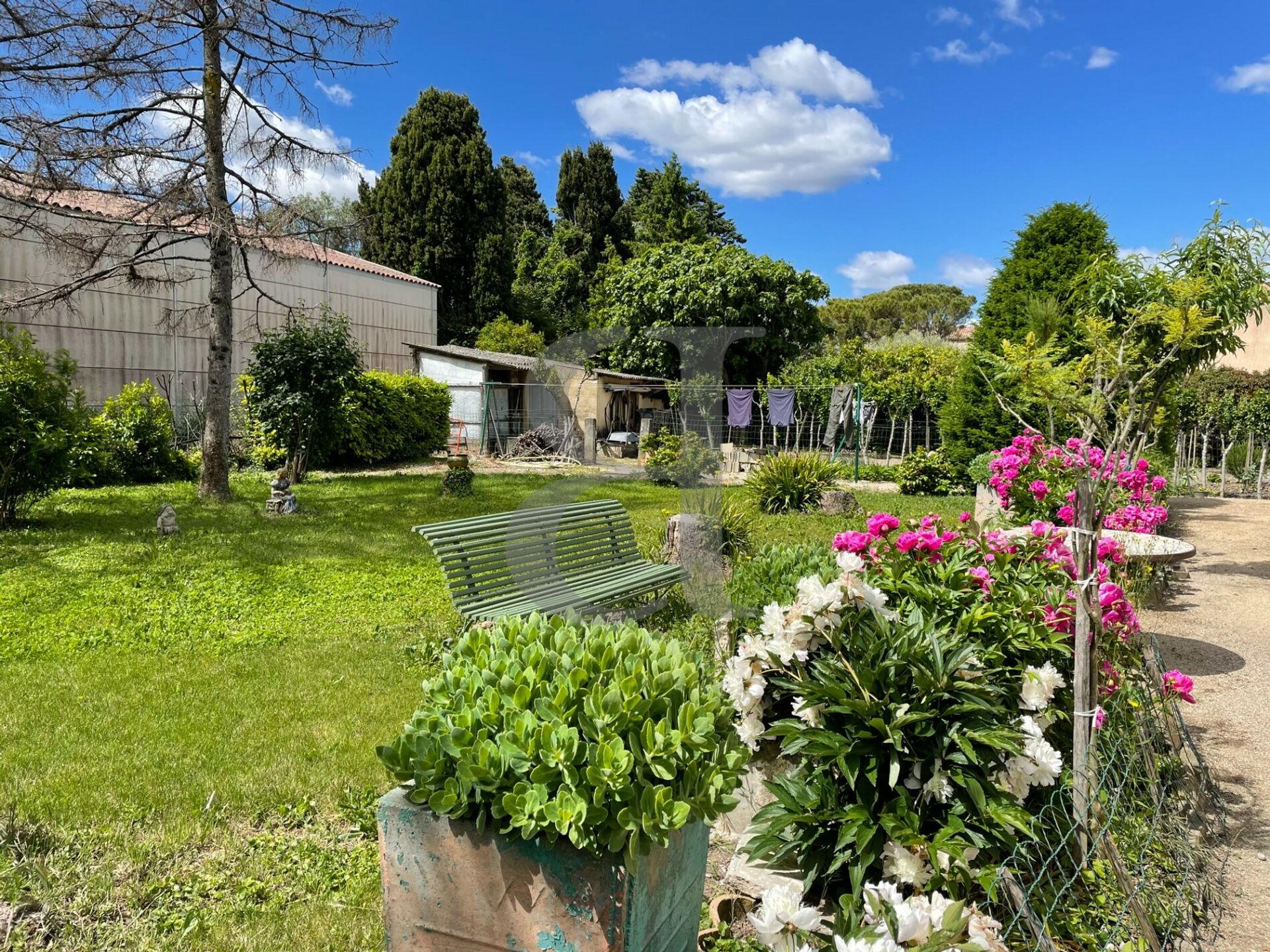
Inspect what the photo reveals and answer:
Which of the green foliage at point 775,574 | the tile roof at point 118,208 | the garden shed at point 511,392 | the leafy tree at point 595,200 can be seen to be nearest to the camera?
the green foliage at point 775,574

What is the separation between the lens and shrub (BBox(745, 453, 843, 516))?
10.9m

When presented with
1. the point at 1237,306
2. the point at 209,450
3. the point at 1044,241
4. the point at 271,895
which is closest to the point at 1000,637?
the point at 271,895

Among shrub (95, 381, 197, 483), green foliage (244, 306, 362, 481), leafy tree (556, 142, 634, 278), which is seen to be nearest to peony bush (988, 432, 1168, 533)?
green foliage (244, 306, 362, 481)

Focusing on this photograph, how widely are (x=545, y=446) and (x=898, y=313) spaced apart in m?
36.2

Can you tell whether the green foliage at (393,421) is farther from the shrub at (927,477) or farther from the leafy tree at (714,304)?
the shrub at (927,477)

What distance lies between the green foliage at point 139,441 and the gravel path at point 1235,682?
13.0m

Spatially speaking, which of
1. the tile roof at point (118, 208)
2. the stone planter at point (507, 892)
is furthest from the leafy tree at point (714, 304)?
the stone planter at point (507, 892)

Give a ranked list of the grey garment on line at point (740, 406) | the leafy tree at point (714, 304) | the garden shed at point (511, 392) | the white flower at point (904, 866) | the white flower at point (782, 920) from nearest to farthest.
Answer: the white flower at point (782, 920)
the white flower at point (904, 866)
the grey garment on line at point (740, 406)
the garden shed at point (511, 392)
the leafy tree at point (714, 304)

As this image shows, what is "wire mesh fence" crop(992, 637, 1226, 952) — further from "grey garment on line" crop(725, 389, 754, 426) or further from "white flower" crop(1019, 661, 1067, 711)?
"grey garment on line" crop(725, 389, 754, 426)

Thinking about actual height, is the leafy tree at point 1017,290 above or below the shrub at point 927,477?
above

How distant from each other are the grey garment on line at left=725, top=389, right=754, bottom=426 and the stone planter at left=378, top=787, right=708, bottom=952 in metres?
17.5

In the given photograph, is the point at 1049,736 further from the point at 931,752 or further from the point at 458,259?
the point at 458,259

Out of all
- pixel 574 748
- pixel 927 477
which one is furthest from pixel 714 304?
pixel 574 748

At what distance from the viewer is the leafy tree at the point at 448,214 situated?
90.8 ft
